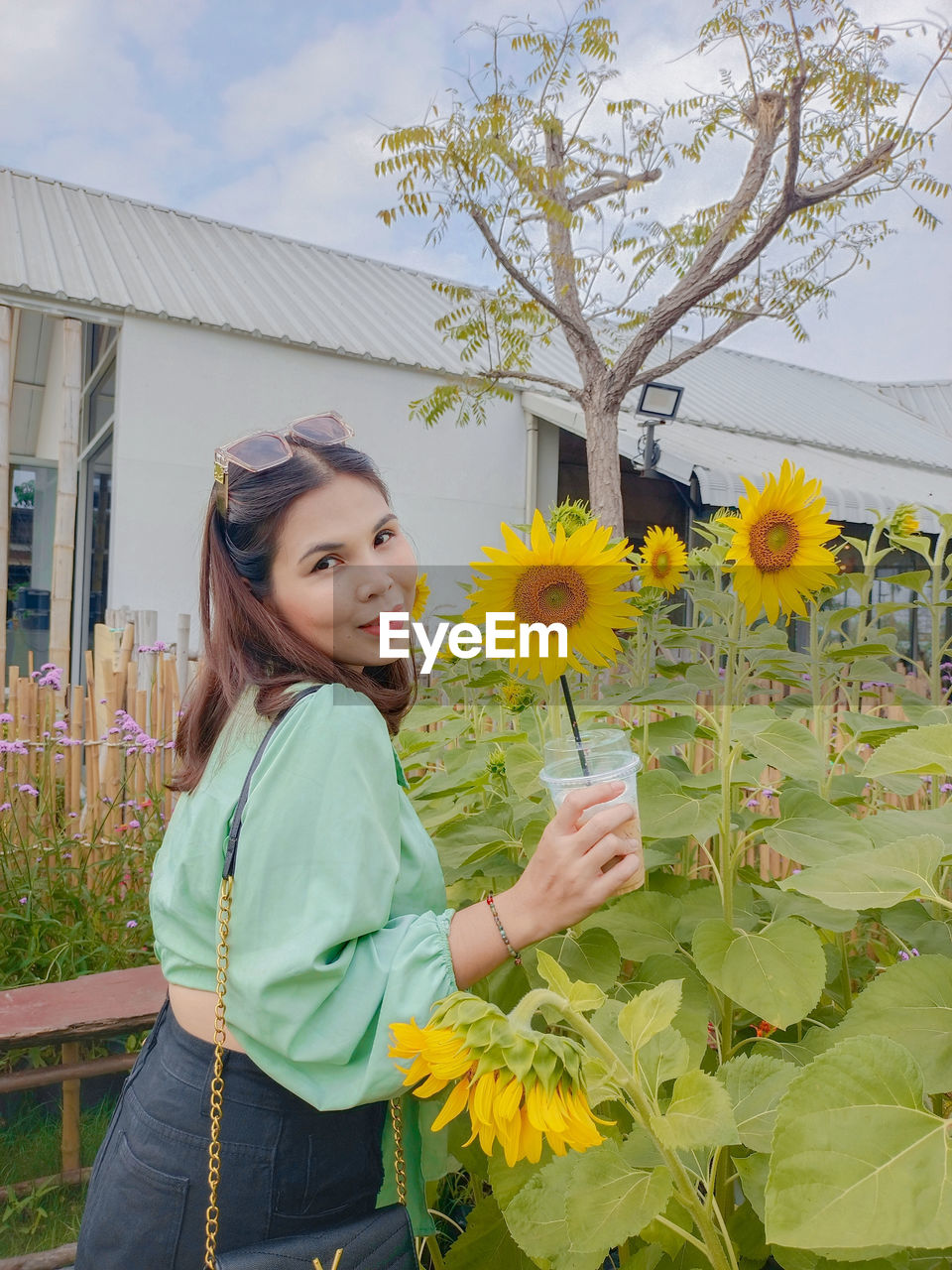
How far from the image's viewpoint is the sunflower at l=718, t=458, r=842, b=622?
128 centimetres

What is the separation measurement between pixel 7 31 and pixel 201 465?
3.23 m

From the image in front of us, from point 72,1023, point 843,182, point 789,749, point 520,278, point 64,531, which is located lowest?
point 72,1023

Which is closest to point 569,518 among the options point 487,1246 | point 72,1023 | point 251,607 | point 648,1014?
point 251,607

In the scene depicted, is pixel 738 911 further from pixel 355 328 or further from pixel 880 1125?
pixel 355 328

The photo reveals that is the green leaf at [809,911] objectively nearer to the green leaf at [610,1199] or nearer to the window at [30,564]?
the green leaf at [610,1199]

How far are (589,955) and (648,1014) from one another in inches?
16.5

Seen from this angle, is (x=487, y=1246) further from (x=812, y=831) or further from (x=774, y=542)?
(x=774, y=542)

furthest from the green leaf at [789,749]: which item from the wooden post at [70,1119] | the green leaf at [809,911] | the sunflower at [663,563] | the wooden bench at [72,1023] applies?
the wooden post at [70,1119]

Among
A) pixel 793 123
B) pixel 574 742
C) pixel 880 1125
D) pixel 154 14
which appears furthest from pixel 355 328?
pixel 880 1125

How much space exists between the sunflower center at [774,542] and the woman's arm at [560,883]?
541 mm

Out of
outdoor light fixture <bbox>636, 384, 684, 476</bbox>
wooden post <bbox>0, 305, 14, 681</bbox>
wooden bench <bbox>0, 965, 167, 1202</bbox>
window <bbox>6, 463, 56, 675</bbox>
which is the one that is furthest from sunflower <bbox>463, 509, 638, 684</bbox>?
window <bbox>6, 463, 56, 675</bbox>

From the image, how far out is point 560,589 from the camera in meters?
1.12

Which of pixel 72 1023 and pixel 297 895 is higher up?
pixel 297 895

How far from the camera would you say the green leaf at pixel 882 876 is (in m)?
0.73
